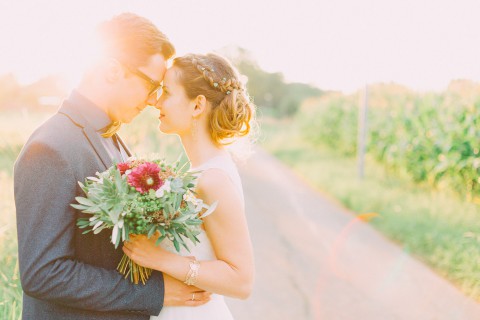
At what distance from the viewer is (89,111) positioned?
220cm

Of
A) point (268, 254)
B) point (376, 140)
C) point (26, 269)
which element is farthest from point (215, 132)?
point (376, 140)

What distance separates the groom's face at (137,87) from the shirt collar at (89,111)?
109 millimetres

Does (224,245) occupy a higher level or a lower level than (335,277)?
higher

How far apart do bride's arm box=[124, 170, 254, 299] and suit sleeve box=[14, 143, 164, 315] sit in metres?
0.41

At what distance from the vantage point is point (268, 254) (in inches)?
271

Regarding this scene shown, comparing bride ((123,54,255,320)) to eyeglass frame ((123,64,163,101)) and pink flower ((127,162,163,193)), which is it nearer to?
eyeglass frame ((123,64,163,101))

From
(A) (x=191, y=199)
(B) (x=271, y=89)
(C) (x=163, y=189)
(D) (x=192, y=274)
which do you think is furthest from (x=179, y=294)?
(B) (x=271, y=89)

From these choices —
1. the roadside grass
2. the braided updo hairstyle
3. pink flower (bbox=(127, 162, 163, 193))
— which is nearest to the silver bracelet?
pink flower (bbox=(127, 162, 163, 193))

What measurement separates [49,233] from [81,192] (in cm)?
22

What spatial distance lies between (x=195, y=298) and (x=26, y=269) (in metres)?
0.77

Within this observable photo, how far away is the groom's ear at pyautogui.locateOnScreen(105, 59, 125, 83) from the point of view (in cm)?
227

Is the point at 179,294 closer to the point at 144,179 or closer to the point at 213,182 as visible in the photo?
the point at 213,182

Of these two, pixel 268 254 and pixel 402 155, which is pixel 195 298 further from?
pixel 402 155

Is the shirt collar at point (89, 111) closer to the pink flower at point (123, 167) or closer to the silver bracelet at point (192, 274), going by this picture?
the pink flower at point (123, 167)
